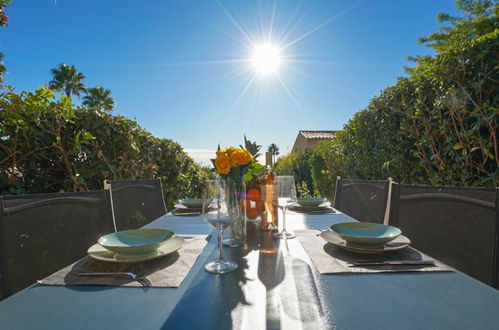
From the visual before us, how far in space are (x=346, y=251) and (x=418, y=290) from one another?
31 cm

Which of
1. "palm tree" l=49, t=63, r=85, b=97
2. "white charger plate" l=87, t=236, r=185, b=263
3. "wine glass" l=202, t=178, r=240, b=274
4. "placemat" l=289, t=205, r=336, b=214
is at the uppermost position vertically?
"palm tree" l=49, t=63, r=85, b=97

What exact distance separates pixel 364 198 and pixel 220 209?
140 centimetres

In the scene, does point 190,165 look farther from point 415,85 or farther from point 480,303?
point 480,303

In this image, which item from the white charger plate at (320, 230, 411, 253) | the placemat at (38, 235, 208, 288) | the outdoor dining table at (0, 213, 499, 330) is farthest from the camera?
the white charger plate at (320, 230, 411, 253)

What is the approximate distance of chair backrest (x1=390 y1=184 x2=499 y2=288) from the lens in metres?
0.90

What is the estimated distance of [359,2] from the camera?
514cm

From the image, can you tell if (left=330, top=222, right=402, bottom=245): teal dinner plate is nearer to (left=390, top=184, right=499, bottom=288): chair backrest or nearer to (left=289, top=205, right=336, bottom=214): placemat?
(left=390, top=184, right=499, bottom=288): chair backrest

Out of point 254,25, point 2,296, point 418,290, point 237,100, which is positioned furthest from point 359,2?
point 2,296

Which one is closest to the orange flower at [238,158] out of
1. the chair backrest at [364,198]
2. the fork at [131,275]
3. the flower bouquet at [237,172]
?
the flower bouquet at [237,172]

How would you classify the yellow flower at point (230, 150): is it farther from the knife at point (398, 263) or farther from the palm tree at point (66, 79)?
the palm tree at point (66, 79)

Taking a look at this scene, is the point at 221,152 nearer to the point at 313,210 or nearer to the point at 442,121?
the point at 313,210

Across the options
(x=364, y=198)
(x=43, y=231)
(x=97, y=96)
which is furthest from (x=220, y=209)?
(x=97, y=96)

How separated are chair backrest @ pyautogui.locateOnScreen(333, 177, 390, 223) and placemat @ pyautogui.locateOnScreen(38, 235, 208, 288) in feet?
4.19

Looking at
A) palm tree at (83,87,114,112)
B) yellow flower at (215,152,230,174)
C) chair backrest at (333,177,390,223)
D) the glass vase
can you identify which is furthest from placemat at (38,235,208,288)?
palm tree at (83,87,114,112)
